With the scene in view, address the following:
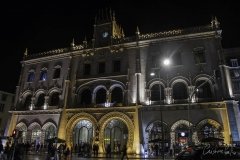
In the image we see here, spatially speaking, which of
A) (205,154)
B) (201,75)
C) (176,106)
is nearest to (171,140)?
(176,106)

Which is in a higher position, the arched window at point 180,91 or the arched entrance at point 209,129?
the arched window at point 180,91

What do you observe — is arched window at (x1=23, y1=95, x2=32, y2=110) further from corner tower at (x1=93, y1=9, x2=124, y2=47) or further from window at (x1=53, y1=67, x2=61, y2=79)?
corner tower at (x1=93, y1=9, x2=124, y2=47)

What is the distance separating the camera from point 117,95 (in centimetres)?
3272

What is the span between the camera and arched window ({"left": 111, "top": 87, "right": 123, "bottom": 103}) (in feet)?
106

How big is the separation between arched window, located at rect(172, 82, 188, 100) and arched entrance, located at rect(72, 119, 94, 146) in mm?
12603

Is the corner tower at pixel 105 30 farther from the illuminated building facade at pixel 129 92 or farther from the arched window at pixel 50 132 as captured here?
the arched window at pixel 50 132

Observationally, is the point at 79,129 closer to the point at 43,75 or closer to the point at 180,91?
the point at 43,75

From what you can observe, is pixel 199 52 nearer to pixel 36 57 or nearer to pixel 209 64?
pixel 209 64

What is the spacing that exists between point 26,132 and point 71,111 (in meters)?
8.70

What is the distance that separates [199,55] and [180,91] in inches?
222

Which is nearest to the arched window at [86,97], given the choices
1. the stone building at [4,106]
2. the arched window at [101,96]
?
the arched window at [101,96]

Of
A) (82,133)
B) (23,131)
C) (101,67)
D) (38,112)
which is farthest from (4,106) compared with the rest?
(101,67)

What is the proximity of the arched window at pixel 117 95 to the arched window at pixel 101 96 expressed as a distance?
132cm

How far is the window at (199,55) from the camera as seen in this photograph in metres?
29.8
